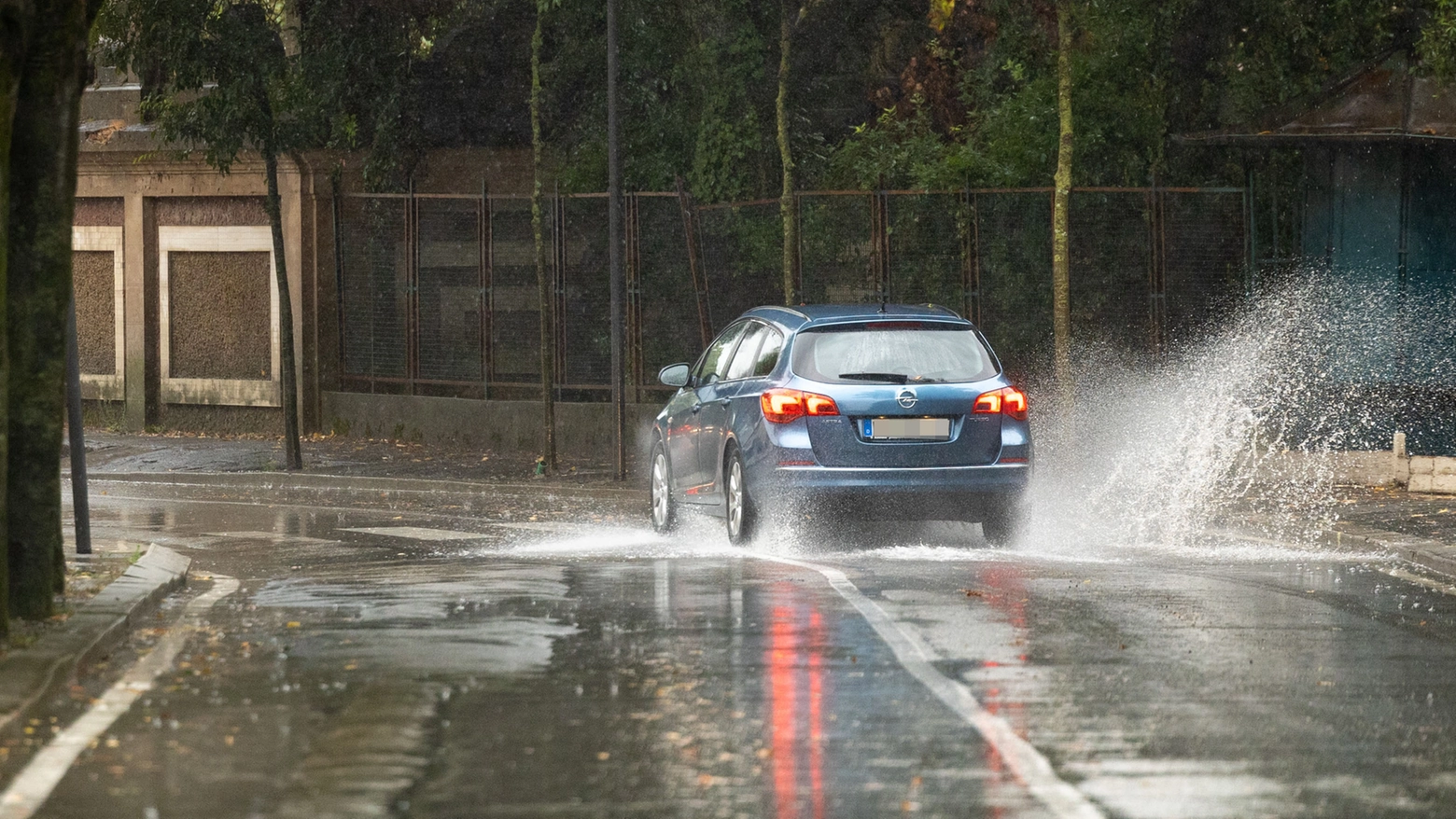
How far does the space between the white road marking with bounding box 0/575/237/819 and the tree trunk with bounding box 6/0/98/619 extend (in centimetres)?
79

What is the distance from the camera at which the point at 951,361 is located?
14.5 m

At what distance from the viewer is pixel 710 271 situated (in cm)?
2497

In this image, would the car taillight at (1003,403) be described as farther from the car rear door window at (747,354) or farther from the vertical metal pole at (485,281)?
the vertical metal pole at (485,281)

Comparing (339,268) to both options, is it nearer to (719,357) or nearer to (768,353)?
(719,357)

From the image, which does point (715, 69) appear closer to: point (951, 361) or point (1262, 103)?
point (1262, 103)

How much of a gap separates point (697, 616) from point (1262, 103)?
50.2 ft

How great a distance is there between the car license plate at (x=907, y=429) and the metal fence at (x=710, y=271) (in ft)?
28.7

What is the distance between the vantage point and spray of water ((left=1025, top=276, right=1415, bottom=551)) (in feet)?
56.7

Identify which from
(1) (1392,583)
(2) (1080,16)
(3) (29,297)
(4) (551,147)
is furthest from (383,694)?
(4) (551,147)

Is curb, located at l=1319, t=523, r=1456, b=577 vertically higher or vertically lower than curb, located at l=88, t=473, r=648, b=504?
higher

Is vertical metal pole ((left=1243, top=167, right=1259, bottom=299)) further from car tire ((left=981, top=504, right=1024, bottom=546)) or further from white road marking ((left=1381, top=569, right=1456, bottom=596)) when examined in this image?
white road marking ((left=1381, top=569, right=1456, bottom=596))

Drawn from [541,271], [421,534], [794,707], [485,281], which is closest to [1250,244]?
[541,271]

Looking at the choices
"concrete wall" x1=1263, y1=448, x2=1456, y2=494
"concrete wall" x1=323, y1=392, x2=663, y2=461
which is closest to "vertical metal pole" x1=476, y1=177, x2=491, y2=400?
"concrete wall" x1=323, y1=392, x2=663, y2=461

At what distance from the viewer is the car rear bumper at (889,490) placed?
46.0 feet
